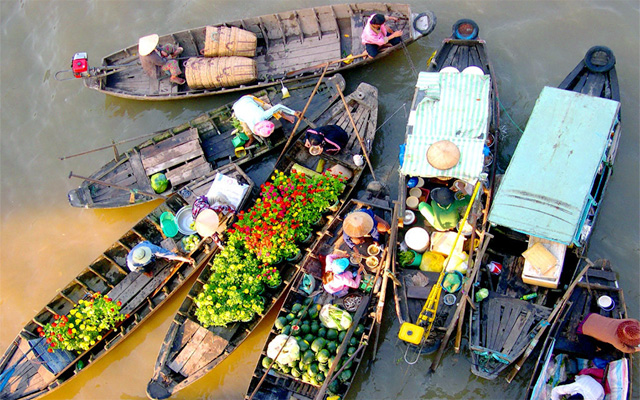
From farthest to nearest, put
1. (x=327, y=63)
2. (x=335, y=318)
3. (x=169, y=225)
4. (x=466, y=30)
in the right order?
(x=327, y=63) < (x=466, y=30) < (x=169, y=225) < (x=335, y=318)

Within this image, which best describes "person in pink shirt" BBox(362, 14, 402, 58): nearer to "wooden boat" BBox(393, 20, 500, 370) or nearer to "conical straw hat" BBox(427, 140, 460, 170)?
"wooden boat" BBox(393, 20, 500, 370)

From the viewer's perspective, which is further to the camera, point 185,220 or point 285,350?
point 185,220

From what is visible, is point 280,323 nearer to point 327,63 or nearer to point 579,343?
point 579,343

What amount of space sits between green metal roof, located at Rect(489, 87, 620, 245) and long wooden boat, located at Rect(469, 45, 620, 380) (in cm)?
2

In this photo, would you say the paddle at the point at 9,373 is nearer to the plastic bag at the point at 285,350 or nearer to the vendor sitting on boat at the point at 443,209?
the plastic bag at the point at 285,350

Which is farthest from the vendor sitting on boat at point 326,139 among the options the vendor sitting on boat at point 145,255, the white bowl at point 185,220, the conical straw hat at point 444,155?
the vendor sitting on boat at point 145,255

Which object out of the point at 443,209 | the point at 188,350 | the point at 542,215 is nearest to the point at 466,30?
the point at 443,209

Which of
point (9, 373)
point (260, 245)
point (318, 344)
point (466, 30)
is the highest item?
point (466, 30)

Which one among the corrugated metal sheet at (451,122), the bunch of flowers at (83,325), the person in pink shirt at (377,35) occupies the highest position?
the person in pink shirt at (377,35)

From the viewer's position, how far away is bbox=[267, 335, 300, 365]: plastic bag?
9.36 m

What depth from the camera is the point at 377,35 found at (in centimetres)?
1113

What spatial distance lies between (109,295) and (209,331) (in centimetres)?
234

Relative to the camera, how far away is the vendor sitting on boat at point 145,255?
10195 mm

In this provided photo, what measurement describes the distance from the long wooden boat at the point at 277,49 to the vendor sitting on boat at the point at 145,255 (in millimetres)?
3658
